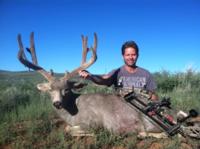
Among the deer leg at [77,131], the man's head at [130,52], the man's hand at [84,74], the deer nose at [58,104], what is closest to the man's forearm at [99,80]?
the man's hand at [84,74]

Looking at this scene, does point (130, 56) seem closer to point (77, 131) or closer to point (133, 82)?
point (133, 82)

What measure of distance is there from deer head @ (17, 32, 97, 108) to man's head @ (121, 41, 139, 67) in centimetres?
61

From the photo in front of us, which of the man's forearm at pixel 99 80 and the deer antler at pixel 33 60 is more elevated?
the deer antler at pixel 33 60

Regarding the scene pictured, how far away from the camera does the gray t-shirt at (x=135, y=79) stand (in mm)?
5984

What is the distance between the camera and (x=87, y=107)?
18.4 feet

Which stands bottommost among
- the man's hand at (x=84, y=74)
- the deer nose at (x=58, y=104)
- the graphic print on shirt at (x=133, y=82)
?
the deer nose at (x=58, y=104)

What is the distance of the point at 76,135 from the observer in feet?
17.1

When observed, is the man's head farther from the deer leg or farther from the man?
the deer leg

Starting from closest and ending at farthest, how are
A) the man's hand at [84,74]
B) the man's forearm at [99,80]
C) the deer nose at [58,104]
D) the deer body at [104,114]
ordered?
the deer body at [104,114] → the deer nose at [58,104] → the man's hand at [84,74] → the man's forearm at [99,80]

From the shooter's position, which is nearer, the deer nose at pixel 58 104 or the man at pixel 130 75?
the deer nose at pixel 58 104

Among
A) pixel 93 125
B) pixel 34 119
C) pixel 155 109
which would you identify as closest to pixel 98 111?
pixel 93 125

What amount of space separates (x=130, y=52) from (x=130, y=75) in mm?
457

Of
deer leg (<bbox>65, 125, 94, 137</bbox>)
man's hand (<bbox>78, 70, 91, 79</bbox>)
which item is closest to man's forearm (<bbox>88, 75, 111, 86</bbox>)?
man's hand (<bbox>78, 70, 91, 79</bbox>)

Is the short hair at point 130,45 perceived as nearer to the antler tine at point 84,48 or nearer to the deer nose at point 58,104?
the antler tine at point 84,48
